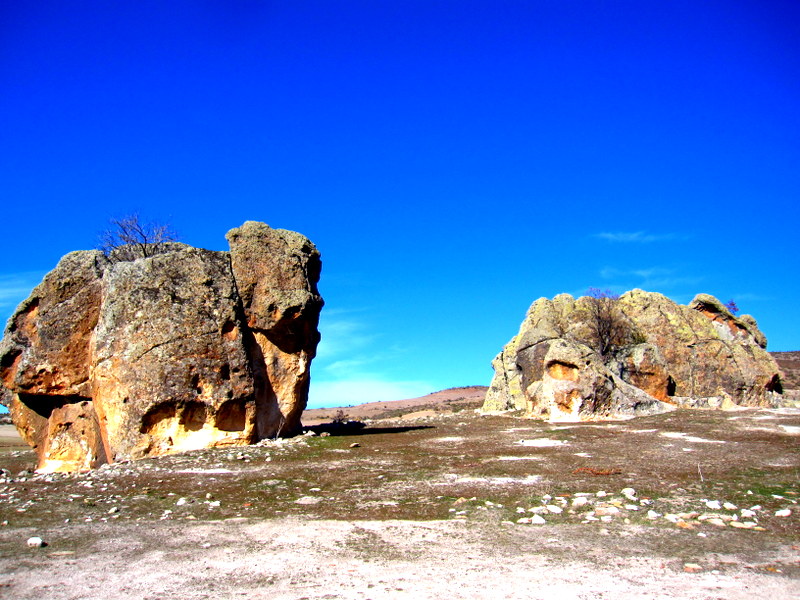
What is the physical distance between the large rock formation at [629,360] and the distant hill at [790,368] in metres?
12.6

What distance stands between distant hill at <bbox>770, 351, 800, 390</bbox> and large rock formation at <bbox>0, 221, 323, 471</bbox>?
4034 cm

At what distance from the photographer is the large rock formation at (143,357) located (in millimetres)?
14680

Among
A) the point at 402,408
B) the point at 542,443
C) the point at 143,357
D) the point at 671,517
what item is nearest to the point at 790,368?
the point at 402,408

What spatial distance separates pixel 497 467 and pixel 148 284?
927 centimetres

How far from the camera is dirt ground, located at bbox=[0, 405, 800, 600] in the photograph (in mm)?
5906

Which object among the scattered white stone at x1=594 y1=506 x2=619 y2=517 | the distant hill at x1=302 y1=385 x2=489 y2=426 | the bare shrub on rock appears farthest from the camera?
the distant hill at x1=302 y1=385 x2=489 y2=426

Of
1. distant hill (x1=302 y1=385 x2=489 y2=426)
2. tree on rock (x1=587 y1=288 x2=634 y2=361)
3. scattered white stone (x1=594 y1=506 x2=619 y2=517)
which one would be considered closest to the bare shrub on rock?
tree on rock (x1=587 y1=288 x2=634 y2=361)

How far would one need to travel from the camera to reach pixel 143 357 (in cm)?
1471

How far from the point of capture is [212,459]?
13.5 m

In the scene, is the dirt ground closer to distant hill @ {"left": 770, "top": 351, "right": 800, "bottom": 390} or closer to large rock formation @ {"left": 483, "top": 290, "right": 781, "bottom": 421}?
large rock formation @ {"left": 483, "top": 290, "right": 781, "bottom": 421}

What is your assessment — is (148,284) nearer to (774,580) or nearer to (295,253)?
(295,253)

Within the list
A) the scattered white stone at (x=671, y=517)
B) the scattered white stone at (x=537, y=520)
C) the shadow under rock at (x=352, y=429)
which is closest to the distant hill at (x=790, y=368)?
the shadow under rock at (x=352, y=429)

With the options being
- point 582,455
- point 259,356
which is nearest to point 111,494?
point 259,356

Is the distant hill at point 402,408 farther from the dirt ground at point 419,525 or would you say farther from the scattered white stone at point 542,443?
the dirt ground at point 419,525
